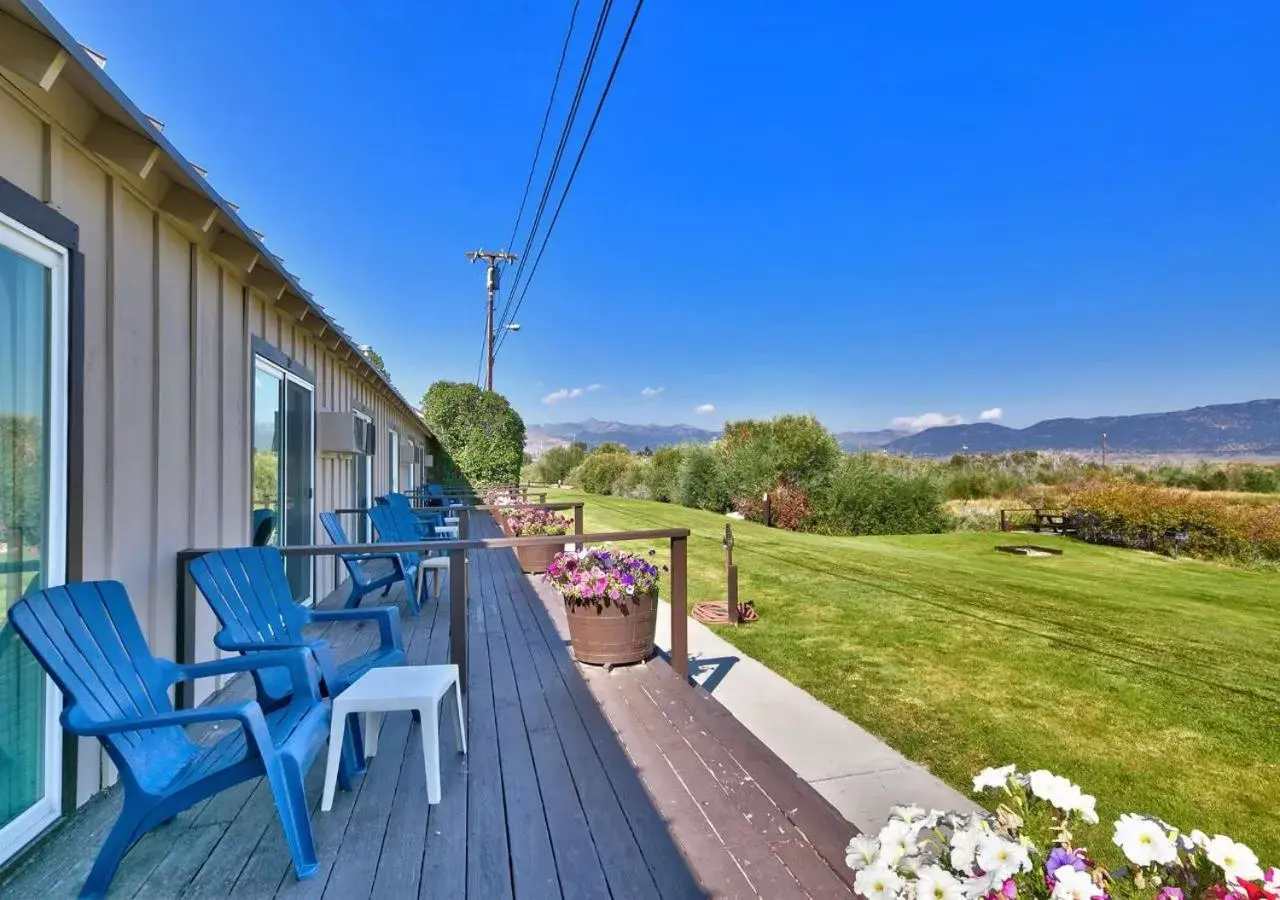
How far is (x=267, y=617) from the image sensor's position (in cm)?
280

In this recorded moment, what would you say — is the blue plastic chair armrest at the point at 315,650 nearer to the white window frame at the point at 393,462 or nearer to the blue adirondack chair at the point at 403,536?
the blue adirondack chair at the point at 403,536

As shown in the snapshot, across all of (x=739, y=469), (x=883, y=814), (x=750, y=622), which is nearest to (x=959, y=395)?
(x=739, y=469)

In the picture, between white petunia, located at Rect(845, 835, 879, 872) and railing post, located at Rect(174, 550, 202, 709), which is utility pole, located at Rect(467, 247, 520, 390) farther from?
white petunia, located at Rect(845, 835, 879, 872)

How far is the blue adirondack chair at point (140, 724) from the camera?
5.38 feet

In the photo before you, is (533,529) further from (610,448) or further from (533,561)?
(610,448)

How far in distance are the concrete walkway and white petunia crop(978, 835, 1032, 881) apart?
1978 mm

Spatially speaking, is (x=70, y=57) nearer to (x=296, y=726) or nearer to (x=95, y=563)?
(x=95, y=563)

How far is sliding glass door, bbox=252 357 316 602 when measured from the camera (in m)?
4.18

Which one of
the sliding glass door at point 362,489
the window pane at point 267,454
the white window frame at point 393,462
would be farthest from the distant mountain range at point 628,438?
the window pane at point 267,454

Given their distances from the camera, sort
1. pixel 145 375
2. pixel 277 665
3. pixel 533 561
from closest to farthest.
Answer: pixel 277 665, pixel 145 375, pixel 533 561

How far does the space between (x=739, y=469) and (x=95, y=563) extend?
18304 millimetres

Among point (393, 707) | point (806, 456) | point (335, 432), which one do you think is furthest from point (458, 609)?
point (806, 456)

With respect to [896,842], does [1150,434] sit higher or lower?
higher

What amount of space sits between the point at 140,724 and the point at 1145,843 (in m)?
2.09
